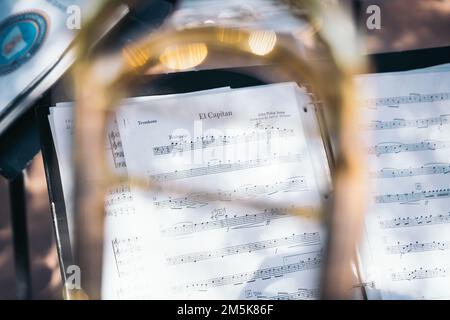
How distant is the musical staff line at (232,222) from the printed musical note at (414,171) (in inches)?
6.1

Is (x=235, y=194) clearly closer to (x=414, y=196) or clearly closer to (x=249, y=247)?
(x=249, y=247)

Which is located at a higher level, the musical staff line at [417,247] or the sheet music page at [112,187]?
the sheet music page at [112,187]

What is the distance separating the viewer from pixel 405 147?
947 millimetres

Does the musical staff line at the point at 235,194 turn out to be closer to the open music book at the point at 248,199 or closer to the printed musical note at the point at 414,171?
the open music book at the point at 248,199

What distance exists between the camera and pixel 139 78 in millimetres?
923

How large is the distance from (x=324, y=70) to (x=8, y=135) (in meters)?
0.61

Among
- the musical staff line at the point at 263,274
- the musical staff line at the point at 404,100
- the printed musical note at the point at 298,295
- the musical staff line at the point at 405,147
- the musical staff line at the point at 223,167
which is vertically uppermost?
the musical staff line at the point at 404,100

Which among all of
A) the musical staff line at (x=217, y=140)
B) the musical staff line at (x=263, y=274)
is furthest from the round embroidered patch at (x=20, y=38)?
the musical staff line at (x=263, y=274)

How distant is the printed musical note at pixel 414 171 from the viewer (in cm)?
93

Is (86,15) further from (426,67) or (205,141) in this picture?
(426,67)

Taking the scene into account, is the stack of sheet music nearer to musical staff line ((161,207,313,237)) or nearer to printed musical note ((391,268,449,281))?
musical staff line ((161,207,313,237))

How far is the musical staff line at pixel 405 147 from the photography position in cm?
94

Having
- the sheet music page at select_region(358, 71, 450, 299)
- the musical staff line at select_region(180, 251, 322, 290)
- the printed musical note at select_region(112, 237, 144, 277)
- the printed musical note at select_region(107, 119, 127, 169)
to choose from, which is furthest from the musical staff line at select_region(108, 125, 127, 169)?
the sheet music page at select_region(358, 71, 450, 299)
